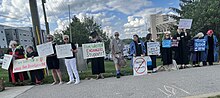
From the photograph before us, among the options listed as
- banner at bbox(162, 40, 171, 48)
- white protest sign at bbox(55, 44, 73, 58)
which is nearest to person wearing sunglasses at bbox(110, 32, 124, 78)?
white protest sign at bbox(55, 44, 73, 58)

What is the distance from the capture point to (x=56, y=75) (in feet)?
26.6

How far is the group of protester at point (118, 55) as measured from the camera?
773cm

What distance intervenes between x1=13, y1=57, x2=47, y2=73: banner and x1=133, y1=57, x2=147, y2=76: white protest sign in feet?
11.4

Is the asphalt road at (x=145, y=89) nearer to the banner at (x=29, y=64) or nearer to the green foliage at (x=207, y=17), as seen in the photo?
the banner at (x=29, y=64)

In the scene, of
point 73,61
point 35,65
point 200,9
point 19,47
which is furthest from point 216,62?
point 200,9

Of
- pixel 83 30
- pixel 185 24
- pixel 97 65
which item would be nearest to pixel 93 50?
pixel 97 65

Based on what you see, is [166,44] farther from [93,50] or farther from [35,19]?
[35,19]

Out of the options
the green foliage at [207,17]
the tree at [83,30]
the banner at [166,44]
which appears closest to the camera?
the banner at [166,44]

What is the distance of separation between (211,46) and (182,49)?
1.35 meters

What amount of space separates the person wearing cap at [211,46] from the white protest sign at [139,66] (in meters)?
3.09

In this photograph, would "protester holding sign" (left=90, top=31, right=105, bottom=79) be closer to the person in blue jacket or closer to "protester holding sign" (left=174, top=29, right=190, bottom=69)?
the person in blue jacket

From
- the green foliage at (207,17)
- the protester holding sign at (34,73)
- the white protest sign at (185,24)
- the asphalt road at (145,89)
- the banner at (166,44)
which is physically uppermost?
the green foliage at (207,17)

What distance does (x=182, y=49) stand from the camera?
29.7 feet

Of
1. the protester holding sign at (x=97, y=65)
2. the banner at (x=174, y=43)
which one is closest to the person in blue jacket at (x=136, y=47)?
the protester holding sign at (x=97, y=65)
